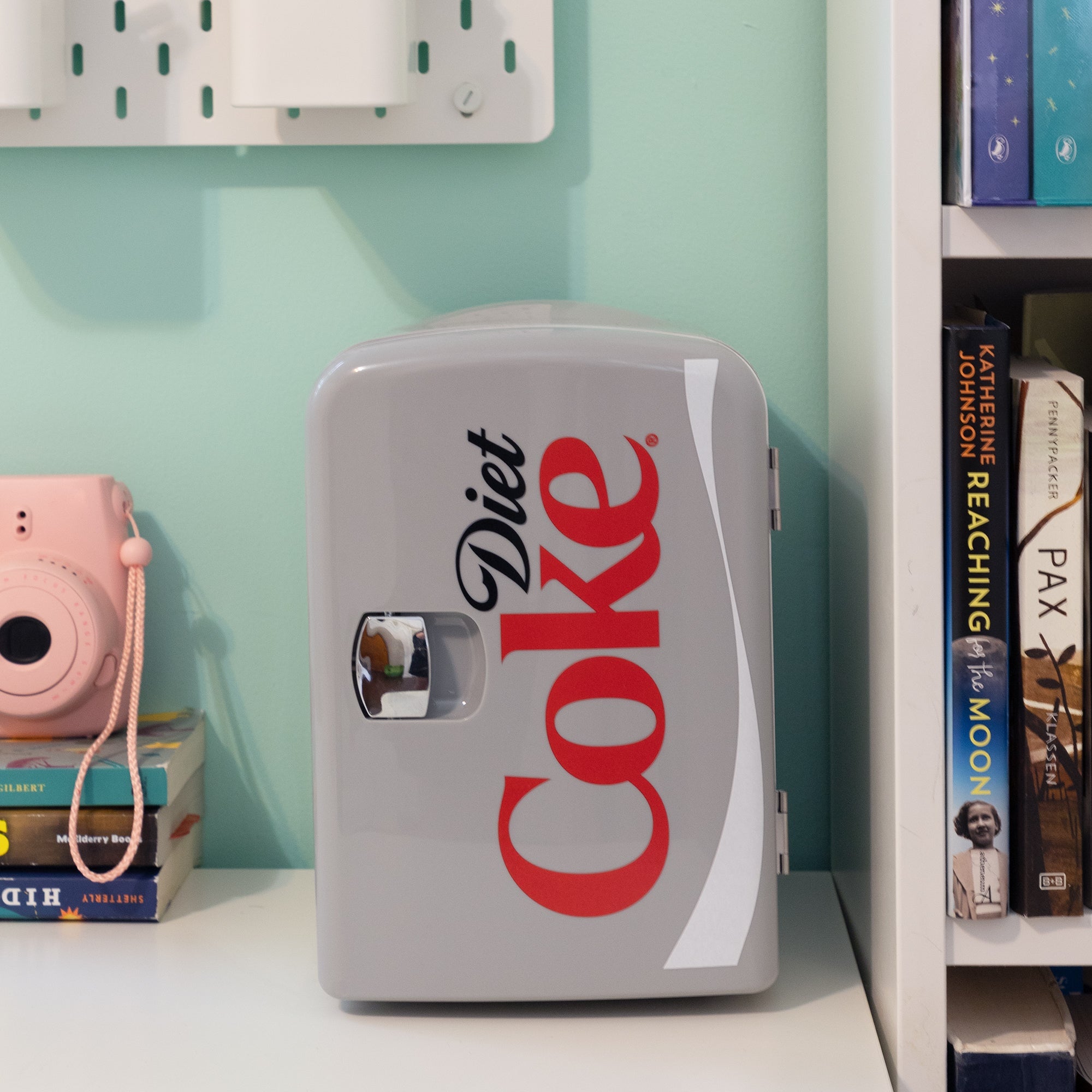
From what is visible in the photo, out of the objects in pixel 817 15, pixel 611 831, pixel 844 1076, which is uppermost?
pixel 817 15

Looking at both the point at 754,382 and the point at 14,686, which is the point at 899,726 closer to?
the point at 754,382

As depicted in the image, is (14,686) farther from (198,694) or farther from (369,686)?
(369,686)

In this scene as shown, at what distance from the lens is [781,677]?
2.96ft

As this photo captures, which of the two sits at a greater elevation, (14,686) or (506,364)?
(506,364)

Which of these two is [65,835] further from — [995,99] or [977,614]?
[995,99]

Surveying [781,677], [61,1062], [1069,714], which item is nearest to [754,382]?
[1069,714]

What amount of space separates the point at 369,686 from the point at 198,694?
0.34 metres

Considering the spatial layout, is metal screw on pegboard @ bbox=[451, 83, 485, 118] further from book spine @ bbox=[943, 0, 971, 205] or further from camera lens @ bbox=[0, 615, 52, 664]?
camera lens @ bbox=[0, 615, 52, 664]

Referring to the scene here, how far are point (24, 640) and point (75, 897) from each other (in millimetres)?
206

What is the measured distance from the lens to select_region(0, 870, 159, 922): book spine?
782mm

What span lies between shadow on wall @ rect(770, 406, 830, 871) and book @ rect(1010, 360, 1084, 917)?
0.31m

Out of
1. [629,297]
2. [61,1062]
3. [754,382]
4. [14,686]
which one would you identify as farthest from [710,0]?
[61,1062]

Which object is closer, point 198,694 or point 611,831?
point 611,831

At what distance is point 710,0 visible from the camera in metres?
0.87
